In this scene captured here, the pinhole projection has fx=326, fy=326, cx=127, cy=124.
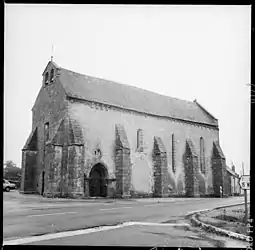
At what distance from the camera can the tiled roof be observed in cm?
334

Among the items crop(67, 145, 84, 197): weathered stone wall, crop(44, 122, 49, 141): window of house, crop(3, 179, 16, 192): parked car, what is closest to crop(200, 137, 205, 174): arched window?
crop(67, 145, 84, 197): weathered stone wall

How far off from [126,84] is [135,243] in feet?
5.18

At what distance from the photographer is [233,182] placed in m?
3.39

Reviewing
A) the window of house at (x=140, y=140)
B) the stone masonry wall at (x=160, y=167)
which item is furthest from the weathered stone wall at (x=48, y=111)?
the stone masonry wall at (x=160, y=167)

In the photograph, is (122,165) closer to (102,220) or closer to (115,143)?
(115,143)

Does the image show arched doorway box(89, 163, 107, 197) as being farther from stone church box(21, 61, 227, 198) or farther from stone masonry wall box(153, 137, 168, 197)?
stone masonry wall box(153, 137, 168, 197)

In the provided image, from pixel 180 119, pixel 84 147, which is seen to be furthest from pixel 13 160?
pixel 180 119

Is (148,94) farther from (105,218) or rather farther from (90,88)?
(105,218)

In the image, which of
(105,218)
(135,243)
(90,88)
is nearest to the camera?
(135,243)

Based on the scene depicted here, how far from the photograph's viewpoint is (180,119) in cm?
355

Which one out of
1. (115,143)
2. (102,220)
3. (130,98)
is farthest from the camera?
(130,98)

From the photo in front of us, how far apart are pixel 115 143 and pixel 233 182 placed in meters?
1.30

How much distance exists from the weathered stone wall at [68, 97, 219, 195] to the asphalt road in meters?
0.33

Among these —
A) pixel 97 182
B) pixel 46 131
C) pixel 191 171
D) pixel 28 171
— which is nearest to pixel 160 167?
pixel 191 171
